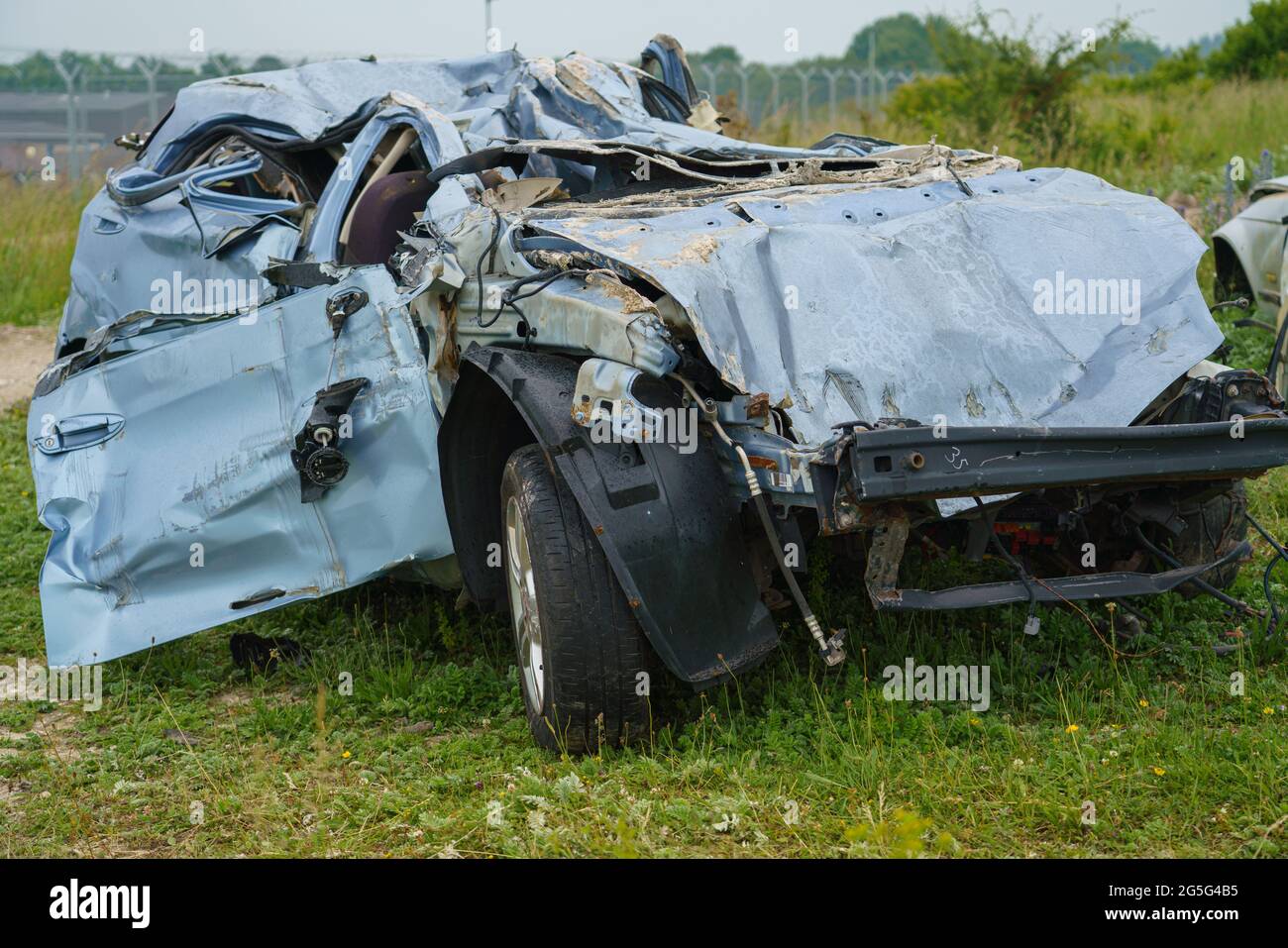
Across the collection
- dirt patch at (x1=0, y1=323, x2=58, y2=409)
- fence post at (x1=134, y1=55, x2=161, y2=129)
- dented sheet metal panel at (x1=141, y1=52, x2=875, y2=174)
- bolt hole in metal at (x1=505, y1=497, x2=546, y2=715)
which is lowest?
dirt patch at (x1=0, y1=323, x2=58, y2=409)

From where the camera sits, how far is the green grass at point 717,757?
3.28 m

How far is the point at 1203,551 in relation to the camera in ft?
13.6

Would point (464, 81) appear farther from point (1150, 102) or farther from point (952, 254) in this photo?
point (1150, 102)

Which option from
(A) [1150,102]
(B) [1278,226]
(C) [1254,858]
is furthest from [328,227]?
(A) [1150,102]

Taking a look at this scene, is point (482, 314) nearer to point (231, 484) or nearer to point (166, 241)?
point (231, 484)

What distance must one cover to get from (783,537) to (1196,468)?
1056 millimetres

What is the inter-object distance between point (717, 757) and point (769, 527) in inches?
28.5

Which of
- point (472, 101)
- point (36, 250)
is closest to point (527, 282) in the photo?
point (472, 101)

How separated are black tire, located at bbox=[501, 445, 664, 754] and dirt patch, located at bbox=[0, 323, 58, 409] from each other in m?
7.17

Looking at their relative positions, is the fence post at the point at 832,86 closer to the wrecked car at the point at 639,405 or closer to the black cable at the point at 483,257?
the wrecked car at the point at 639,405

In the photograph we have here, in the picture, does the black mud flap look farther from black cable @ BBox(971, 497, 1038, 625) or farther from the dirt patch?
the dirt patch

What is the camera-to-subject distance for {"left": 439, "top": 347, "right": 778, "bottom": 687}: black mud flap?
11.1 feet

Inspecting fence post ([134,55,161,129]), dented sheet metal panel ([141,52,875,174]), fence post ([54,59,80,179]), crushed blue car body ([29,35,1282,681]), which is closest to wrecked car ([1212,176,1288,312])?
crushed blue car body ([29,35,1282,681])

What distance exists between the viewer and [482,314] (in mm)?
4109
